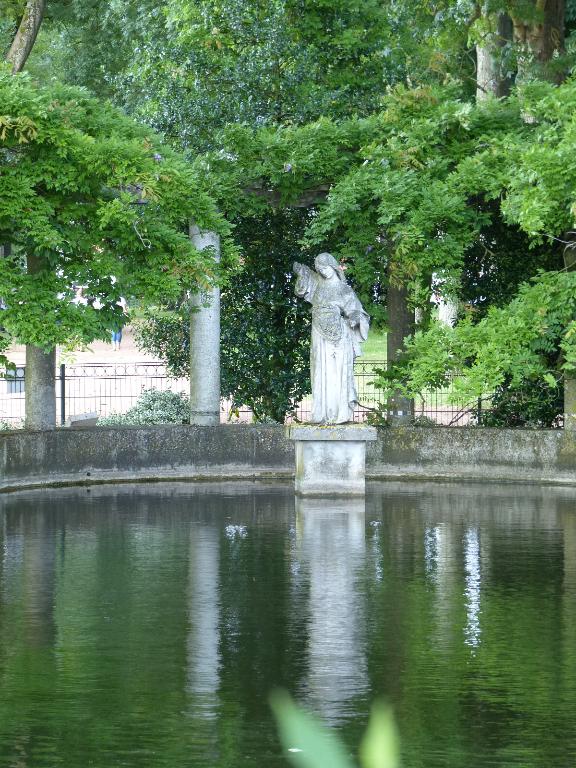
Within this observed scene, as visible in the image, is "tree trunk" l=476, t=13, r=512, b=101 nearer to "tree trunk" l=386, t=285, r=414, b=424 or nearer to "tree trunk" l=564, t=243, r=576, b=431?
"tree trunk" l=386, t=285, r=414, b=424

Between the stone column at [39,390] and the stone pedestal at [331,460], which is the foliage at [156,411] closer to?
the stone column at [39,390]

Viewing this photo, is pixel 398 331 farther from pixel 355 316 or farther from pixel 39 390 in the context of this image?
pixel 39 390

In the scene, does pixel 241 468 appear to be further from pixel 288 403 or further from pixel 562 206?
pixel 562 206

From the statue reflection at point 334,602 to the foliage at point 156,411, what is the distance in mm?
5366

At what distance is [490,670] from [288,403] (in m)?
12.9

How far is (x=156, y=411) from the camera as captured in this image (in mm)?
20750

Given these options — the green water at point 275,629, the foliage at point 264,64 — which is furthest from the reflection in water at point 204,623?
the foliage at point 264,64

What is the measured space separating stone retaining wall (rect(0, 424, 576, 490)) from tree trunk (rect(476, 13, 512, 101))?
8.53 meters

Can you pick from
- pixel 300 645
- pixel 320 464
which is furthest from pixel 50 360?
pixel 300 645

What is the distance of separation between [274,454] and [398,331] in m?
2.55

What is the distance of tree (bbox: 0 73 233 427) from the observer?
51.6 ft

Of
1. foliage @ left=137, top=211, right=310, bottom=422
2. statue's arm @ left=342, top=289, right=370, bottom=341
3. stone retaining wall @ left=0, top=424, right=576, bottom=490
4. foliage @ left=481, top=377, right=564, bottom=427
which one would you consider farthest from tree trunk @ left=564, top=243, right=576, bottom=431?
foliage @ left=137, top=211, right=310, bottom=422

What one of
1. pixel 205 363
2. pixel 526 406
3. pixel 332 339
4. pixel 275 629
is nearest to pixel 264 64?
pixel 205 363

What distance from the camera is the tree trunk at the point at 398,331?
18.8 m
